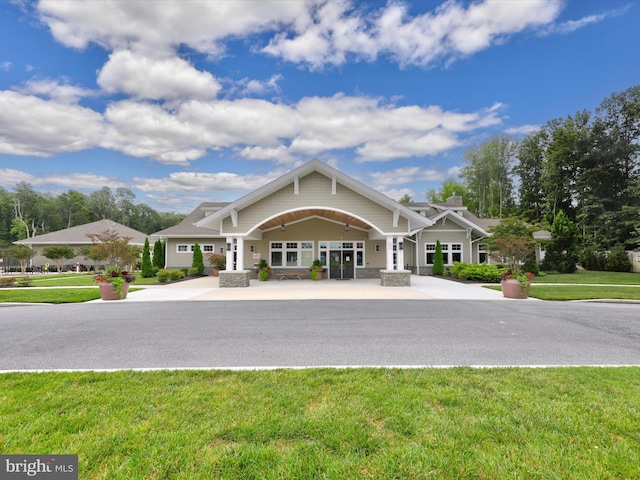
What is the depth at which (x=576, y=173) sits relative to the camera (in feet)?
107

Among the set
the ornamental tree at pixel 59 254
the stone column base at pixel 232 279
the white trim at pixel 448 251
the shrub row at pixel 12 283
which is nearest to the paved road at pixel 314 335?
the stone column base at pixel 232 279

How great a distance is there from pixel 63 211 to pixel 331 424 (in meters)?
69.8

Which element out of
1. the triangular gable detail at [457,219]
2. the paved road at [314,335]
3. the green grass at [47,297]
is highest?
the triangular gable detail at [457,219]

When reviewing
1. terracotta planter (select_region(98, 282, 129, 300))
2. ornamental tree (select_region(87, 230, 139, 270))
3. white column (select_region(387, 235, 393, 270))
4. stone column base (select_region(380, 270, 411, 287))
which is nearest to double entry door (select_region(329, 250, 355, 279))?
white column (select_region(387, 235, 393, 270))

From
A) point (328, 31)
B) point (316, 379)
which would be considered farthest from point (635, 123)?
point (316, 379)

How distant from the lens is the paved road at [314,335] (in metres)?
4.65

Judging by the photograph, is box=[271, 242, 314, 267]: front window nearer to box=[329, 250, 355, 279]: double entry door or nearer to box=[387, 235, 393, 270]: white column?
box=[329, 250, 355, 279]: double entry door

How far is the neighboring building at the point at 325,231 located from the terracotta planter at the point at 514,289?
4701 millimetres

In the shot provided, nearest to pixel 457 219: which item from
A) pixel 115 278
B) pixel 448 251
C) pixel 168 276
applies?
pixel 448 251

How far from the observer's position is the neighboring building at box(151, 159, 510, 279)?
1509 centimetres

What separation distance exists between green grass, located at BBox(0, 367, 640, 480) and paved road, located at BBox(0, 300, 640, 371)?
0.79m

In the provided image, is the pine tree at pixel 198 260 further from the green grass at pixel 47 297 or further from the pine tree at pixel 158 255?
the green grass at pixel 47 297

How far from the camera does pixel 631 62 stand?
81.7ft

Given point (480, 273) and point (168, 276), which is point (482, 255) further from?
point (168, 276)
